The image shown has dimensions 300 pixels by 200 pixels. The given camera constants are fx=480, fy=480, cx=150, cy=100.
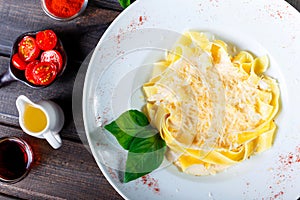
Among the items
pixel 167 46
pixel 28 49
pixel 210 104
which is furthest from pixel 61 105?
pixel 210 104

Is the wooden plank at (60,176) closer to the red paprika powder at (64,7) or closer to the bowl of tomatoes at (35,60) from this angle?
the bowl of tomatoes at (35,60)

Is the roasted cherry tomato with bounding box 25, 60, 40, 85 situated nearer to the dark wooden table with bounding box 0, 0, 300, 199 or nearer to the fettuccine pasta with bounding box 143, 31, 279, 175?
the dark wooden table with bounding box 0, 0, 300, 199

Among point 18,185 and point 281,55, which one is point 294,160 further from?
point 18,185

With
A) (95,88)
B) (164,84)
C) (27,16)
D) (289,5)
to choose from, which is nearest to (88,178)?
(95,88)

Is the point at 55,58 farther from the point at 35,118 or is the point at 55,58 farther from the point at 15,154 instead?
the point at 15,154

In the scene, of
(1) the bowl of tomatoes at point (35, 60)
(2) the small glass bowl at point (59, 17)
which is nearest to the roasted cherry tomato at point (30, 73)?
(1) the bowl of tomatoes at point (35, 60)
